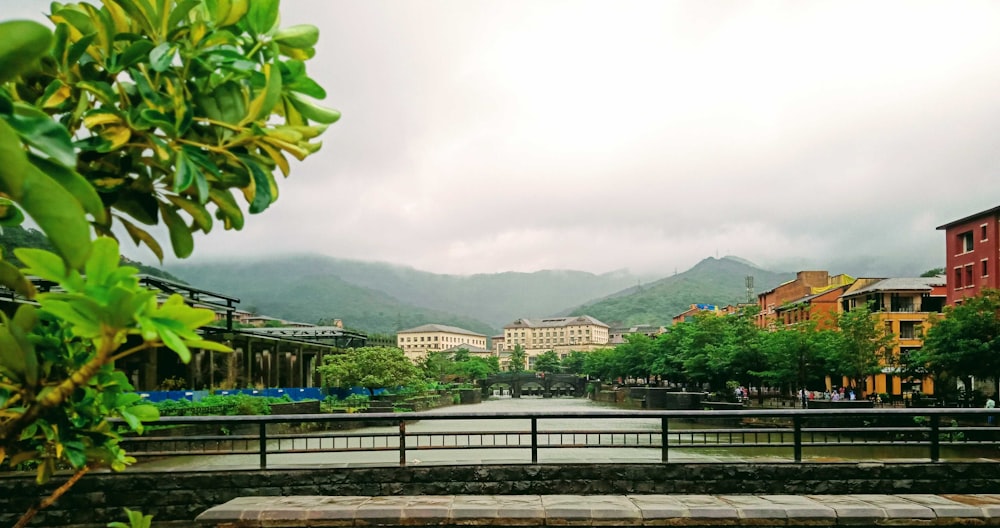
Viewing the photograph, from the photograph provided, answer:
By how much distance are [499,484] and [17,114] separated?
7767 millimetres

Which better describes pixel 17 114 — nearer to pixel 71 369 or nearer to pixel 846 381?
pixel 71 369

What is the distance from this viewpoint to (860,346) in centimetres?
3491

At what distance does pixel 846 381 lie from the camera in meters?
55.2

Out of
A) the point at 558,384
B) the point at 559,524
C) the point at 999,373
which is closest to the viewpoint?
the point at 559,524

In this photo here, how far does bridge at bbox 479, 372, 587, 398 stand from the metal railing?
67682 millimetres

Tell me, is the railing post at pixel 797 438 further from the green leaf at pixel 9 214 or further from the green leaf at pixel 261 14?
the green leaf at pixel 9 214

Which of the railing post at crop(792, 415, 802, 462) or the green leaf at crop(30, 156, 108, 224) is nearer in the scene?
the green leaf at crop(30, 156, 108, 224)

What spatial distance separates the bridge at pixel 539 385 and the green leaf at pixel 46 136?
341 ft

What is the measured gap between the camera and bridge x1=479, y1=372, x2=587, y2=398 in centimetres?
10562

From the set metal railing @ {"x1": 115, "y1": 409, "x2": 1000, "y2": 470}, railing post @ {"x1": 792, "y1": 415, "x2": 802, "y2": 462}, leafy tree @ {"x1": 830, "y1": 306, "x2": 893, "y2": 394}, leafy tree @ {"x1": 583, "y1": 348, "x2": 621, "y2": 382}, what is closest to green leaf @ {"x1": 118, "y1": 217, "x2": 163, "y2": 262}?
metal railing @ {"x1": 115, "y1": 409, "x2": 1000, "y2": 470}

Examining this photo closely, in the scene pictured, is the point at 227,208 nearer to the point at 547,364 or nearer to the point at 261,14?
the point at 261,14

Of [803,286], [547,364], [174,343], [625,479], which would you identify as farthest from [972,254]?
[547,364]

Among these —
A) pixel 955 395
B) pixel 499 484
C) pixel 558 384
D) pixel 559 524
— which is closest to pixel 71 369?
pixel 559 524

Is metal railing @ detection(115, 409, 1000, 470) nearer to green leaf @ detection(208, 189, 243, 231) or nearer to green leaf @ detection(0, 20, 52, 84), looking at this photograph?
green leaf @ detection(208, 189, 243, 231)
